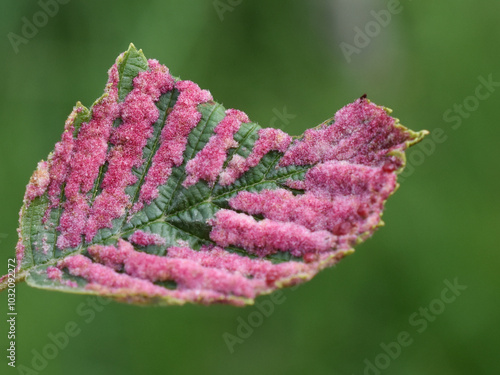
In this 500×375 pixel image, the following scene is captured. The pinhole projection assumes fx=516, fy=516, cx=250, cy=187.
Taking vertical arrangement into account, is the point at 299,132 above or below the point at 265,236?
above

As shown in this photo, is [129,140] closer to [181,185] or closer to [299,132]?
[181,185]

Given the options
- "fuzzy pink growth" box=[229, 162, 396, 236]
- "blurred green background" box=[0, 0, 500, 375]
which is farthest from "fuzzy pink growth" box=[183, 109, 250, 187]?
"blurred green background" box=[0, 0, 500, 375]

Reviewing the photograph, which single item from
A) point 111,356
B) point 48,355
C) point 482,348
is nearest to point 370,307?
point 482,348

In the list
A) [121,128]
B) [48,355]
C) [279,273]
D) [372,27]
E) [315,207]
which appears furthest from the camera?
[372,27]

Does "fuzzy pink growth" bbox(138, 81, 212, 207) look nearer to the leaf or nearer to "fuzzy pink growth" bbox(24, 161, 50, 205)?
the leaf

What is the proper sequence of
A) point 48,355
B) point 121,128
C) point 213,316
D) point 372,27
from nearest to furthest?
point 121,128 < point 48,355 < point 213,316 < point 372,27

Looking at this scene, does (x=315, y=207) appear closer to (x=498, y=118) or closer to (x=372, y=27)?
(x=498, y=118)

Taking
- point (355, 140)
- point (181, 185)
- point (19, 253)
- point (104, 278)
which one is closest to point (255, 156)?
point (181, 185)
